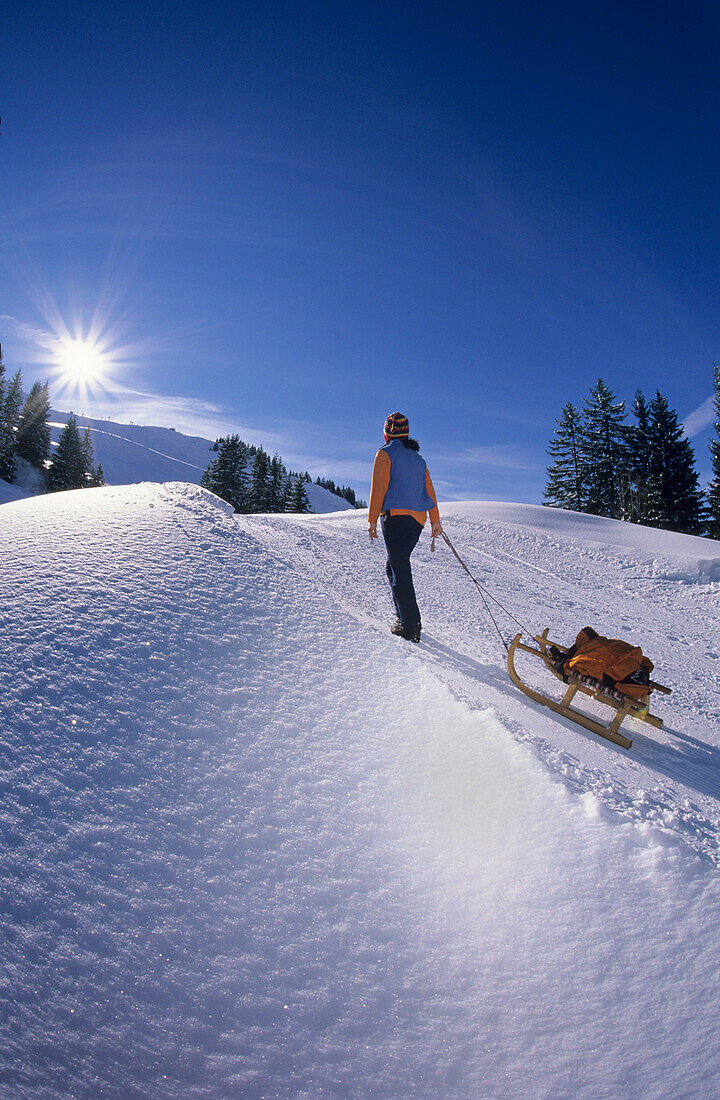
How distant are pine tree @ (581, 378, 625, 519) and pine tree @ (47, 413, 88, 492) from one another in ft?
153

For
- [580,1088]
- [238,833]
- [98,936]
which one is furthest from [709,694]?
[98,936]

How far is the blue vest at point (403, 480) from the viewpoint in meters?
5.43

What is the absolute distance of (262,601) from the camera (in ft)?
14.2

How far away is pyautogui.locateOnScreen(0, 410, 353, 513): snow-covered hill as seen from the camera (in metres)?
113

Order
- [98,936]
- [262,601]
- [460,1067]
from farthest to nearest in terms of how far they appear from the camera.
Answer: [262,601] → [98,936] → [460,1067]

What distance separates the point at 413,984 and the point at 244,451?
44.3 metres

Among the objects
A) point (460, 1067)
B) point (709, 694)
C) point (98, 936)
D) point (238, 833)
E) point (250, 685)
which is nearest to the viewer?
point (460, 1067)

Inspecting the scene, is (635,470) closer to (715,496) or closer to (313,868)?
(715,496)

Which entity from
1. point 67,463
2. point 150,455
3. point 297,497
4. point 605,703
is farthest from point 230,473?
point 150,455

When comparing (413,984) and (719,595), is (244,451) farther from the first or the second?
(413,984)

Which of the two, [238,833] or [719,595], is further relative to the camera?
[719,595]

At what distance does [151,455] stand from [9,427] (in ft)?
304

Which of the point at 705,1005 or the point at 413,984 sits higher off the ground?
the point at 705,1005

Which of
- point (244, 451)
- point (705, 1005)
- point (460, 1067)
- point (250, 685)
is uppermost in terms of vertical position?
point (244, 451)
